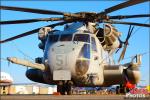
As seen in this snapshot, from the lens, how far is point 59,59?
60.6ft

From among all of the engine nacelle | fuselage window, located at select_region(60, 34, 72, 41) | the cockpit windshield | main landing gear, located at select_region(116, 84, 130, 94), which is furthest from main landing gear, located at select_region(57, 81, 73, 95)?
main landing gear, located at select_region(116, 84, 130, 94)

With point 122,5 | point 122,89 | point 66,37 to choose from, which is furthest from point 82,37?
point 122,89

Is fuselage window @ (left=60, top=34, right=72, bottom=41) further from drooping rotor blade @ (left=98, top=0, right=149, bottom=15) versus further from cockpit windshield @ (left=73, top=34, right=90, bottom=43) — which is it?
drooping rotor blade @ (left=98, top=0, right=149, bottom=15)

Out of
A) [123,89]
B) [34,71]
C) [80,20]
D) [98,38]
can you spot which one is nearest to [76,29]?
[80,20]

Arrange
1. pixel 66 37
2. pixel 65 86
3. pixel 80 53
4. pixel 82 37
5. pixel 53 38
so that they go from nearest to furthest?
pixel 65 86 < pixel 80 53 < pixel 66 37 < pixel 82 37 < pixel 53 38

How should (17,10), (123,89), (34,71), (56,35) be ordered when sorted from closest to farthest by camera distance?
(17,10), (56,35), (34,71), (123,89)

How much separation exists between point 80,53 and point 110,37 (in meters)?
3.62

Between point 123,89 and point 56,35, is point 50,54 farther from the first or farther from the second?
point 123,89

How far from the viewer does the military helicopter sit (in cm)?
1844

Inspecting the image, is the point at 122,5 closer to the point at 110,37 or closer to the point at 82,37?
the point at 82,37

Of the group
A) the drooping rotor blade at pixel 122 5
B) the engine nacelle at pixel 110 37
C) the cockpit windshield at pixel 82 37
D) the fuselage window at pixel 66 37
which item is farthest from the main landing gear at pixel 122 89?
the drooping rotor blade at pixel 122 5

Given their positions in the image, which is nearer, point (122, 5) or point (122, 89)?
point (122, 5)

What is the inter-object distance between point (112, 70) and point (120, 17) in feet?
10.0

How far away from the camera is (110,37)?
72.6 feet
